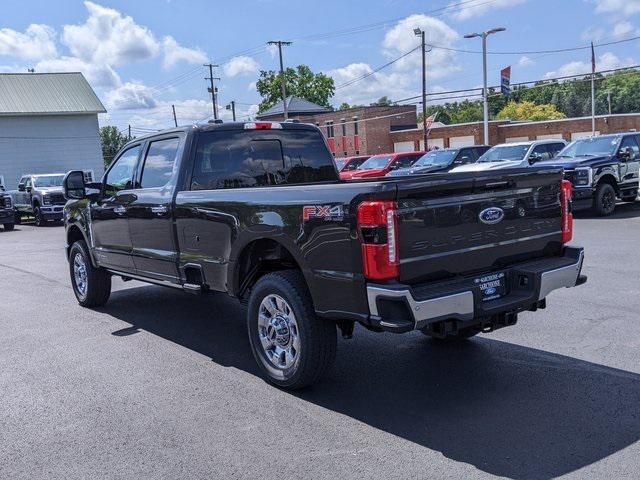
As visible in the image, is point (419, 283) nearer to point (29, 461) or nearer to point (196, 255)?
point (196, 255)

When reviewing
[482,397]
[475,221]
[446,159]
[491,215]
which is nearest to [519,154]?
[446,159]

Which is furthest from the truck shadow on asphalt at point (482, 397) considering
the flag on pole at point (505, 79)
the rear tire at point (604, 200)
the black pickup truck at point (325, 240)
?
the flag on pole at point (505, 79)

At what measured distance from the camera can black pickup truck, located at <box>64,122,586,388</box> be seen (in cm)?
398

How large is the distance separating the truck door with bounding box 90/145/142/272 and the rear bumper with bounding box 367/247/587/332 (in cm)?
363

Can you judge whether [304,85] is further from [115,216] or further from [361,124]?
[115,216]

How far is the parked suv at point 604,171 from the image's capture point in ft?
49.0

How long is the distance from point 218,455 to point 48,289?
6858 millimetres

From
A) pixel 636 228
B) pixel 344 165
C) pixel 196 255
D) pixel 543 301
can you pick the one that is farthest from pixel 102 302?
pixel 344 165

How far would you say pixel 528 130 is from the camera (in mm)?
54719

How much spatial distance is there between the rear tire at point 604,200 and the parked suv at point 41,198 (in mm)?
18301

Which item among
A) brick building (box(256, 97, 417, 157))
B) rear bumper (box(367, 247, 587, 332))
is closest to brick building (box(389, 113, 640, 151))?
brick building (box(256, 97, 417, 157))

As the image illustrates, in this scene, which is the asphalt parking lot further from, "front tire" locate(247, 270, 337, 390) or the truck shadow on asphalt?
"front tire" locate(247, 270, 337, 390)

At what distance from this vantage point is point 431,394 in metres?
4.62

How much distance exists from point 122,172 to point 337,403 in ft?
13.3
